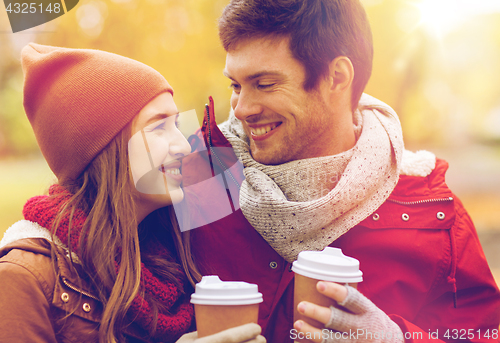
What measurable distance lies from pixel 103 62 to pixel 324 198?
109 cm

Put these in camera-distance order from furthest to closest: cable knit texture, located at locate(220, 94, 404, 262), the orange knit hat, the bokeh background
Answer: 1. the bokeh background
2. cable knit texture, located at locate(220, 94, 404, 262)
3. the orange knit hat

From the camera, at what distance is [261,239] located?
70.9 inches

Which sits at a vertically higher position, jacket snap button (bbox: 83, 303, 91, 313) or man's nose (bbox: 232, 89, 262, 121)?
man's nose (bbox: 232, 89, 262, 121)

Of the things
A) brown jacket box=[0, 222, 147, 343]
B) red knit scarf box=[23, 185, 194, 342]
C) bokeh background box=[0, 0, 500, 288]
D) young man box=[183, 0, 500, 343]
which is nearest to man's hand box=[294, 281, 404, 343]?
young man box=[183, 0, 500, 343]

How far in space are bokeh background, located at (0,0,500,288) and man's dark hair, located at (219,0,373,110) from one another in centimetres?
146

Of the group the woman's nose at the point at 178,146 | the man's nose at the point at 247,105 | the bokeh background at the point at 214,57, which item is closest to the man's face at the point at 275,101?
the man's nose at the point at 247,105

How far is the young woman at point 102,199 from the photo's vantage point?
1.42 meters

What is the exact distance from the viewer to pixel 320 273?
1.14 m

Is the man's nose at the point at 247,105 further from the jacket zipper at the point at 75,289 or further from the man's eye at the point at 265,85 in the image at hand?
the jacket zipper at the point at 75,289

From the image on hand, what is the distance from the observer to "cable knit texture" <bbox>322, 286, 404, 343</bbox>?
114 centimetres

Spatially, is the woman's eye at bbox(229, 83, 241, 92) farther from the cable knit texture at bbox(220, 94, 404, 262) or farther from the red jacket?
the red jacket

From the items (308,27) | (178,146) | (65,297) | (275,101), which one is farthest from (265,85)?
(65,297)

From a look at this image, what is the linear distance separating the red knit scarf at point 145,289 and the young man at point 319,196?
0.77ft

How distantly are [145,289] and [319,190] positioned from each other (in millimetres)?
876
